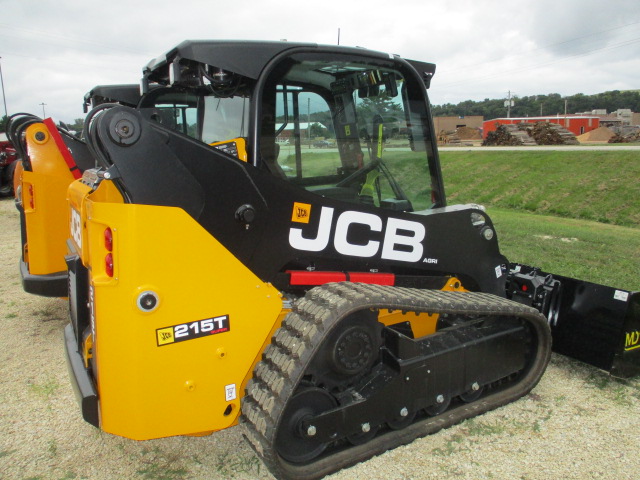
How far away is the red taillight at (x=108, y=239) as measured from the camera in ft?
8.00

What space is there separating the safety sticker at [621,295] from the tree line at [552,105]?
83083mm

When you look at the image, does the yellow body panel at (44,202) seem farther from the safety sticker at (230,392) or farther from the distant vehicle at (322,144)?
the safety sticker at (230,392)

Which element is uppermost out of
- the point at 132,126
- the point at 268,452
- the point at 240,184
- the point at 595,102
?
the point at 595,102

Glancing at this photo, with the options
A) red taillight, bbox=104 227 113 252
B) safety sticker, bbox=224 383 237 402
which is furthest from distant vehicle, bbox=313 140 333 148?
safety sticker, bbox=224 383 237 402

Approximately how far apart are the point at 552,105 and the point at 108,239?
96073 mm

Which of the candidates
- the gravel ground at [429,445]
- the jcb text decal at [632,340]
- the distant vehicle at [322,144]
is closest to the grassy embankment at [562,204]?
the jcb text decal at [632,340]

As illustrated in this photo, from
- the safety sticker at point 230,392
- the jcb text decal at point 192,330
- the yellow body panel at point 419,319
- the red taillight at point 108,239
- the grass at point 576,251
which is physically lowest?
the grass at point 576,251

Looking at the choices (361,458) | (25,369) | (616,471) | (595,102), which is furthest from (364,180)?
(595,102)

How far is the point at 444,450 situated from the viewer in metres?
3.06

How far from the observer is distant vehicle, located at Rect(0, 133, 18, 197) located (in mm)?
16172

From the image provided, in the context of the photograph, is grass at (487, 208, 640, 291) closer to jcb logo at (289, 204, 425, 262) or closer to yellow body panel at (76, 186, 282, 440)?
jcb logo at (289, 204, 425, 262)

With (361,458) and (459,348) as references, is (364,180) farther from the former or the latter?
(361,458)

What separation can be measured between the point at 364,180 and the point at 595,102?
318 feet

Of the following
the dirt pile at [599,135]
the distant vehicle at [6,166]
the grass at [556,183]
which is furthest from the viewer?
the dirt pile at [599,135]
